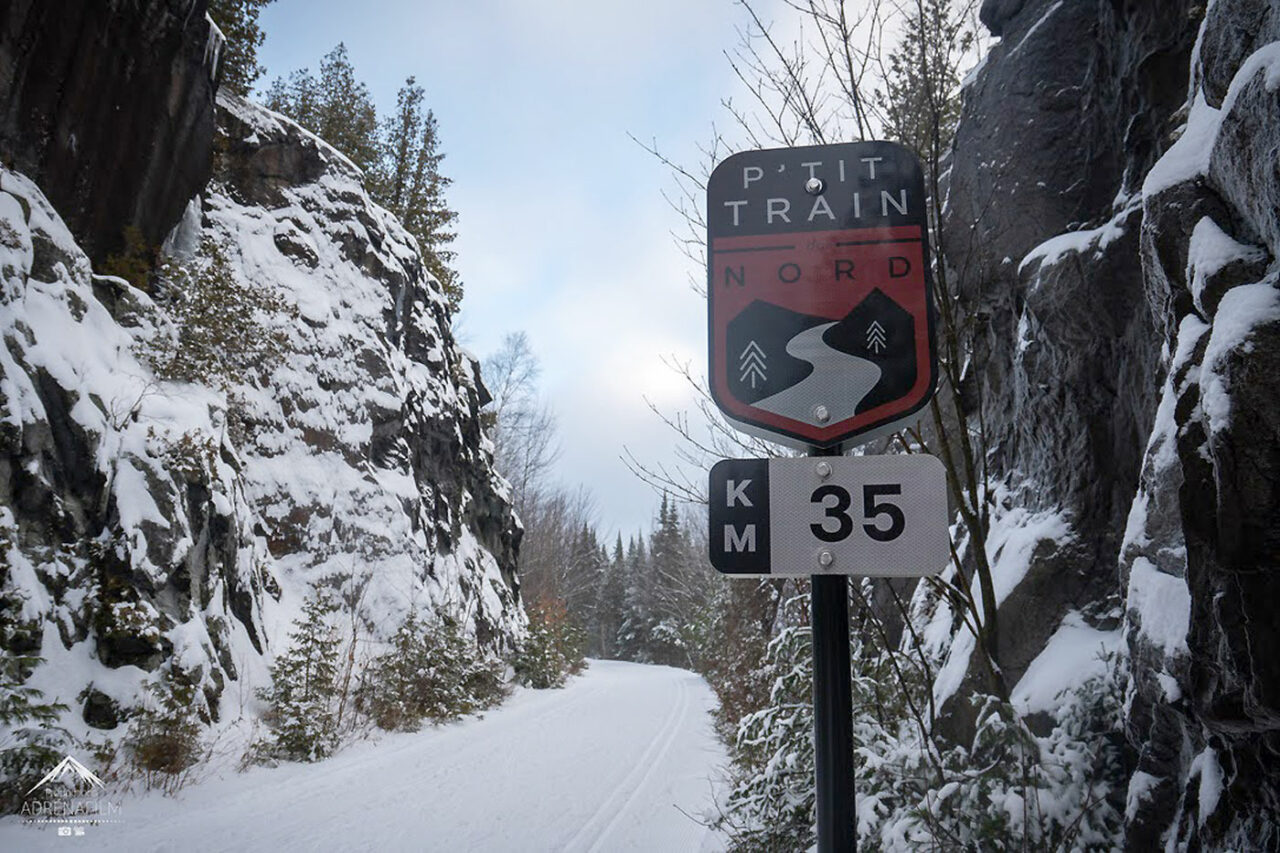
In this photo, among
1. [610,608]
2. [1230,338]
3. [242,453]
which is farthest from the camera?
[610,608]

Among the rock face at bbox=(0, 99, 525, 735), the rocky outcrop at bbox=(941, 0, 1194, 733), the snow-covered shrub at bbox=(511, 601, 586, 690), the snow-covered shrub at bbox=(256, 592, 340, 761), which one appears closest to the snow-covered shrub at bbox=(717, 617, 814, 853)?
the rocky outcrop at bbox=(941, 0, 1194, 733)

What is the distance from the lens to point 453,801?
5945 mm

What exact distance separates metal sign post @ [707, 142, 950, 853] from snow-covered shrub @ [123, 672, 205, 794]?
621cm

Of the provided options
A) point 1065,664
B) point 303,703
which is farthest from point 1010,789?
point 303,703

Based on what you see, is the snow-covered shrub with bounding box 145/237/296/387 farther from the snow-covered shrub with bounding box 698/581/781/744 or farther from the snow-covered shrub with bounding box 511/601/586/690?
the snow-covered shrub with bounding box 511/601/586/690

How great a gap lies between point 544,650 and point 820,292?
56.1 feet

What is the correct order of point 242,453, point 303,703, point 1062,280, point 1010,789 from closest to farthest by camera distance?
point 1010,789, point 1062,280, point 303,703, point 242,453

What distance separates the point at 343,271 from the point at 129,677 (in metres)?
10.1

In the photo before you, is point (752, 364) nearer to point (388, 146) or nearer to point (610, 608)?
point (388, 146)

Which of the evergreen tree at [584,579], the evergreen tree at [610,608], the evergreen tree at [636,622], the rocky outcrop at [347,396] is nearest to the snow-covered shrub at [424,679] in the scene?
the rocky outcrop at [347,396]

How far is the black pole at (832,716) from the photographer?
5.17ft

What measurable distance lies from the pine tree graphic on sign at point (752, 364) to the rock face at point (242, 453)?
6.70 meters

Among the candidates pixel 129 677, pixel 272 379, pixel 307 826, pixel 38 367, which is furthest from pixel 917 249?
pixel 272 379

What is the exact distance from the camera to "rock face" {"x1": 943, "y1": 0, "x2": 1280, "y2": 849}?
196cm
